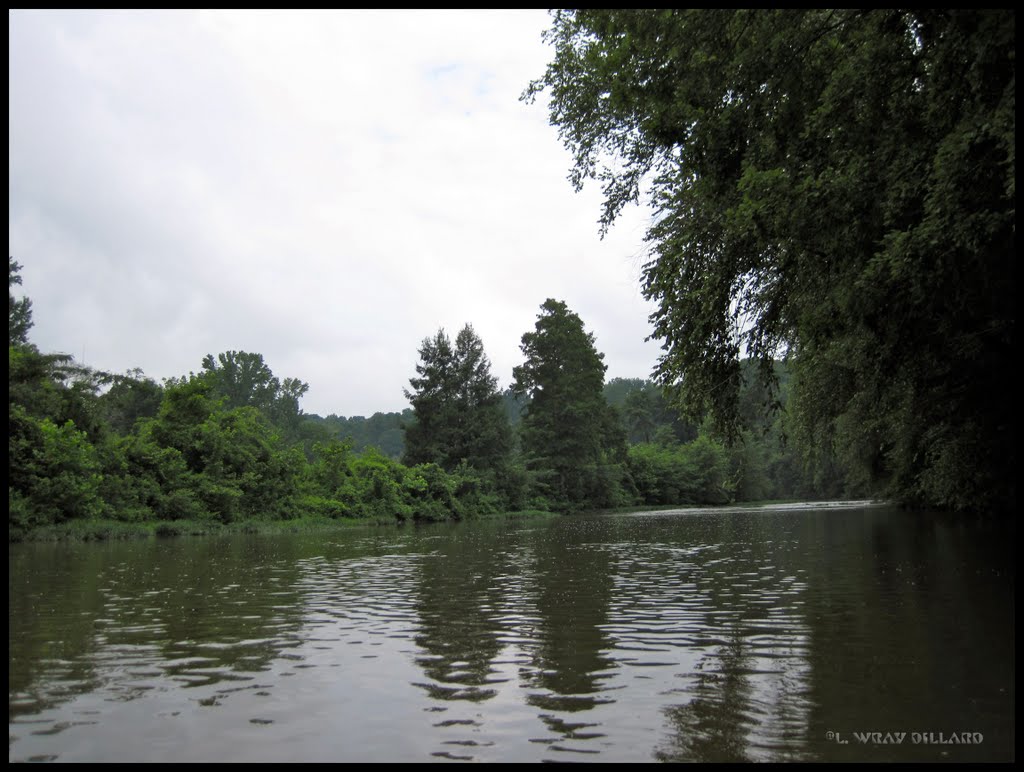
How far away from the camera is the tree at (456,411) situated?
196 feet

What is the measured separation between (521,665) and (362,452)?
56.4 metres

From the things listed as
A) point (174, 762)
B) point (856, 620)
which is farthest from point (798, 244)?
point (174, 762)

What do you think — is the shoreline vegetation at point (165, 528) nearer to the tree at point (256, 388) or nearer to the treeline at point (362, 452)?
the treeline at point (362, 452)

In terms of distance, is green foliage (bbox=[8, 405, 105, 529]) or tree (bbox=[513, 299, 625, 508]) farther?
tree (bbox=[513, 299, 625, 508])

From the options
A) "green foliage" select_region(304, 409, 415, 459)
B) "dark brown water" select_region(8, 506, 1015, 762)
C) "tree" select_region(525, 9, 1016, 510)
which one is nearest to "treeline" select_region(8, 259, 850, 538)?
"tree" select_region(525, 9, 1016, 510)

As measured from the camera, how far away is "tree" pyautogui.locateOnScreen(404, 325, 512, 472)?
59625 millimetres

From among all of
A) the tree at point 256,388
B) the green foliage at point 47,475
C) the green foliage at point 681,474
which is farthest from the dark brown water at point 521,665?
the tree at point 256,388

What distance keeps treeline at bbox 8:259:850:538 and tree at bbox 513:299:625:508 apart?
12 cm

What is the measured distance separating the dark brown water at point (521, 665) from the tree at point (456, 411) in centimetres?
4432

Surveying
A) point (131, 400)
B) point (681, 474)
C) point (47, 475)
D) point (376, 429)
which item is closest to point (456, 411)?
point (131, 400)

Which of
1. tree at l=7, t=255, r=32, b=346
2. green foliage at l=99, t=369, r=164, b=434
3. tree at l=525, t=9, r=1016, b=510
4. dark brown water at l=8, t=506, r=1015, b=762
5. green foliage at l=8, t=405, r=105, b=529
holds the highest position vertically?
tree at l=7, t=255, r=32, b=346

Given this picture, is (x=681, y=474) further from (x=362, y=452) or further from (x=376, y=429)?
(x=376, y=429)

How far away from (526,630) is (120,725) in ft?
15.2

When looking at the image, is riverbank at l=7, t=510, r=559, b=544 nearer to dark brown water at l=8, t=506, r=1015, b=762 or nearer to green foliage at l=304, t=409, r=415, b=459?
dark brown water at l=8, t=506, r=1015, b=762
